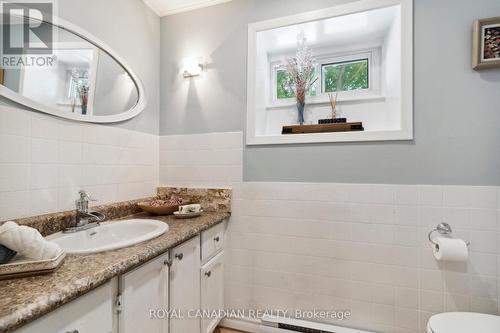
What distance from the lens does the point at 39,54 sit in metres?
1.13

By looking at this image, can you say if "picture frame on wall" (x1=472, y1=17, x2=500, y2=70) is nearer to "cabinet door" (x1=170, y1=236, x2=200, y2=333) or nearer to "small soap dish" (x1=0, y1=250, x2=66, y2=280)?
"cabinet door" (x1=170, y1=236, x2=200, y2=333)

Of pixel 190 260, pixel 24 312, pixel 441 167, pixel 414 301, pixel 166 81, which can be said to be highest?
pixel 166 81

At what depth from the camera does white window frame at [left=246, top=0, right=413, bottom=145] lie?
54.4 inches

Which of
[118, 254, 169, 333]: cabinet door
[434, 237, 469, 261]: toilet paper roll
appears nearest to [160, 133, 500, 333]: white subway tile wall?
[434, 237, 469, 261]: toilet paper roll

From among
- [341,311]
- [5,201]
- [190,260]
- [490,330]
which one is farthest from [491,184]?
[5,201]

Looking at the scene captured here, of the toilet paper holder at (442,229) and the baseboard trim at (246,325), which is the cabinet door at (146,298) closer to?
the baseboard trim at (246,325)

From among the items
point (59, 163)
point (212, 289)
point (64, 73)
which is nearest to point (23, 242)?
point (59, 163)

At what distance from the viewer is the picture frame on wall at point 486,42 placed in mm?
1247

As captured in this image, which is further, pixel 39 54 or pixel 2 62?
pixel 39 54

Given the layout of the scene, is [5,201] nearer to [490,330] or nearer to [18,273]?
[18,273]

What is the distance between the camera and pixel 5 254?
705 millimetres

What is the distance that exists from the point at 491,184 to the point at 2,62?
8.00 ft

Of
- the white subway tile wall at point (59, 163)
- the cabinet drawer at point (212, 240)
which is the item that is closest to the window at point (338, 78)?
the cabinet drawer at point (212, 240)

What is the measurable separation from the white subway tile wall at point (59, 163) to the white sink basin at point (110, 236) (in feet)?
0.66
